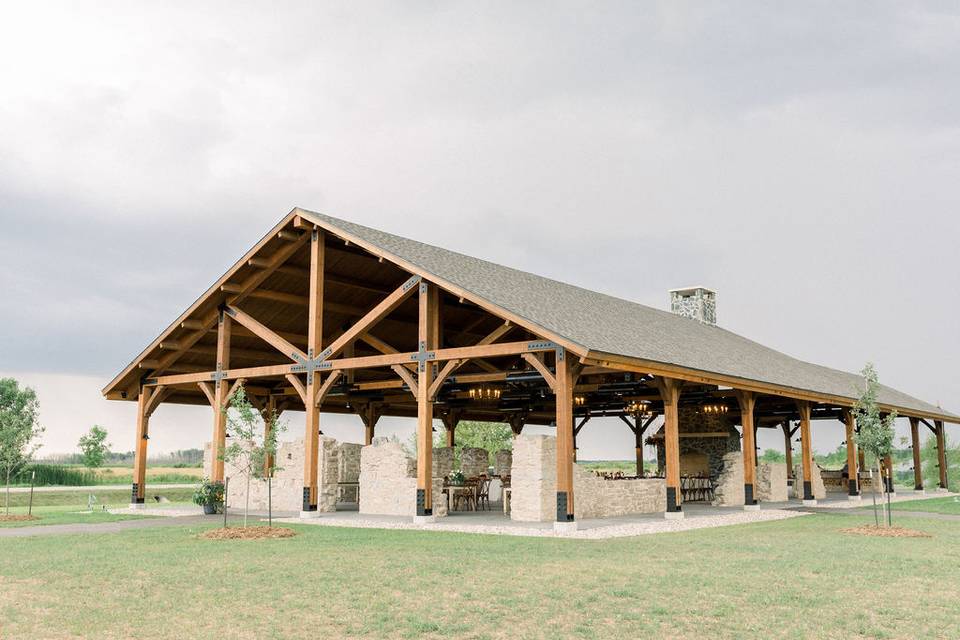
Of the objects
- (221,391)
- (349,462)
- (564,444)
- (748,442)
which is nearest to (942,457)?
(748,442)

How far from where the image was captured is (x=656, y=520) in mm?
17797

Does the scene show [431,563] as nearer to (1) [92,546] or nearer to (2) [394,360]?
(1) [92,546]

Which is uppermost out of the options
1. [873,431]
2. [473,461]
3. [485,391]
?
[485,391]

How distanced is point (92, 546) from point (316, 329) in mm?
7347

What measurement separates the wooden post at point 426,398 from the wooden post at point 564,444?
3.25 meters

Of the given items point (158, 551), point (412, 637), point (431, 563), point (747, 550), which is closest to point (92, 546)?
point (158, 551)

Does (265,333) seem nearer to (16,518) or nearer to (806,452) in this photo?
(16,518)

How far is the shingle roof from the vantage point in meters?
16.2

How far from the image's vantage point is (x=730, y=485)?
23.5 meters

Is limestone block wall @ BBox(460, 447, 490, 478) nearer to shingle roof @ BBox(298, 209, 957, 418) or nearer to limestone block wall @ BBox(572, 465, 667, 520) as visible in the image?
shingle roof @ BBox(298, 209, 957, 418)

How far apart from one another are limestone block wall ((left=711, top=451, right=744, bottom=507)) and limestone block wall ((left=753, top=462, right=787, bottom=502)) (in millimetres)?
2430

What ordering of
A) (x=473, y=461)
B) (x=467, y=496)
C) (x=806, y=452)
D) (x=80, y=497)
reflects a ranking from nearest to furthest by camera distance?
1. (x=467, y=496)
2. (x=806, y=452)
3. (x=473, y=461)
4. (x=80, y=497)

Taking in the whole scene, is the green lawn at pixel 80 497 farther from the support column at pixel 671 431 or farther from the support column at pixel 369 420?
the support column at pixel 671 431

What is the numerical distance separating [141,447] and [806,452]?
19.2 meters
